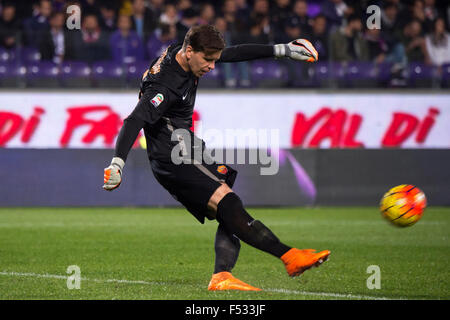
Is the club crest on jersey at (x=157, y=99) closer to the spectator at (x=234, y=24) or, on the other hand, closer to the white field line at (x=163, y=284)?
the white field line at (x=163, y=284)

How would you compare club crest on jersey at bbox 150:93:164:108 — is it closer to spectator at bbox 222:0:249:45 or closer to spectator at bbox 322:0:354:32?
spectator at bbox 222:0:249:45

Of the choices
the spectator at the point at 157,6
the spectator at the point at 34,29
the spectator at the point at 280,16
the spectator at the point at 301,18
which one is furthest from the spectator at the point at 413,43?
the spectator at the point at 34,29

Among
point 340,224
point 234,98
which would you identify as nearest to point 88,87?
point 234,98

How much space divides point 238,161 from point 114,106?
126 inches

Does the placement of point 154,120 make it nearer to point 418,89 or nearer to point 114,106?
point 114,106

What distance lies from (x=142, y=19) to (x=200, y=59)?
11398 mm

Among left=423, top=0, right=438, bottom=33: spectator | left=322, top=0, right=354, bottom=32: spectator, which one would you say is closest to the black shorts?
left=322, top=0, right=354, bottom=32: spectator

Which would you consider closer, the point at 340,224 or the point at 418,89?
the point at 340,224

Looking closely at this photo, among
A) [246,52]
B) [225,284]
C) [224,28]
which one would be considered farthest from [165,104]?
[224,28]

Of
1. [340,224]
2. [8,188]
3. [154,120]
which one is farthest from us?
[8,188]

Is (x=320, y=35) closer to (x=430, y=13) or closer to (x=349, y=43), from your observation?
(x=349, y=43)

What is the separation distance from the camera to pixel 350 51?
667 inches

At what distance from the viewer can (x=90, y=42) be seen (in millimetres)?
16391

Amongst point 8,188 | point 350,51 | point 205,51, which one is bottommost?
point 8,188
